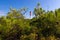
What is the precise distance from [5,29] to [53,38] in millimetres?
3217

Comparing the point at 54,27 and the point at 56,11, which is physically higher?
the point at 56,11

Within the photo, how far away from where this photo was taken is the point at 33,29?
13.7 meters

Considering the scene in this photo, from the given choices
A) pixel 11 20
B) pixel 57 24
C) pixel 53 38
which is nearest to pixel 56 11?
pixel 57 24

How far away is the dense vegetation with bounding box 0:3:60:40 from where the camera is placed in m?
13.3

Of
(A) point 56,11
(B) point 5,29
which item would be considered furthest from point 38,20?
(B) point 5,29

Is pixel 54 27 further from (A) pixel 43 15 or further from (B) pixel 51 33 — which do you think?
(A) pixel 43 15

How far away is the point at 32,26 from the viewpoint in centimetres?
1388

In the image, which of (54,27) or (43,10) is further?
(43,10)

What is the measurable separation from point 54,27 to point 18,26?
245 centimetres

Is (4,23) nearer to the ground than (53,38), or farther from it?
farther from it

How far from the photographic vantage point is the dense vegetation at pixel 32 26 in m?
13.3

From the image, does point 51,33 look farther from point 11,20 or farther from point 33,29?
point 11,20

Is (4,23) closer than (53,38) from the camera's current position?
No

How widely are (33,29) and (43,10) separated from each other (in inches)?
64.8
